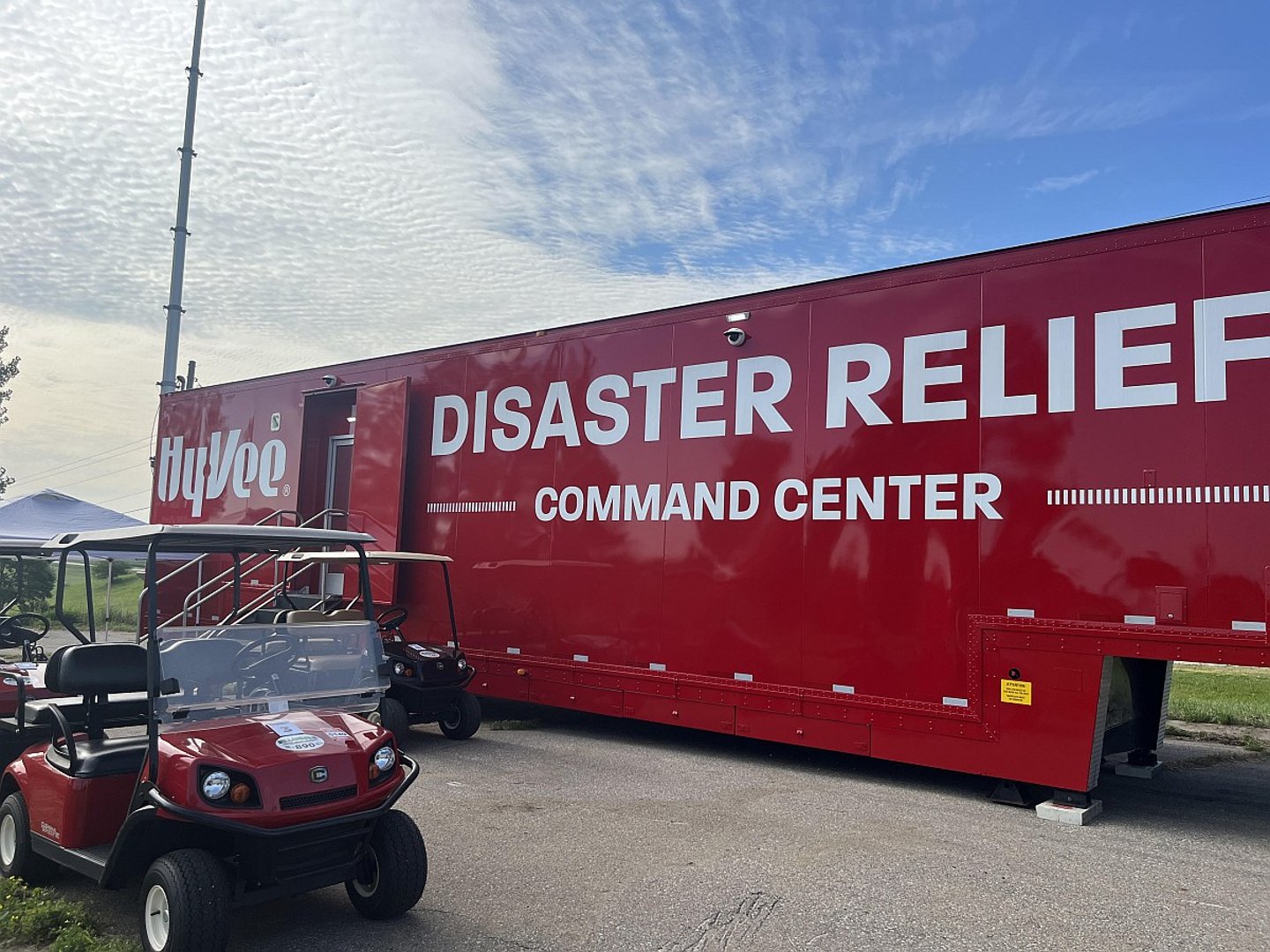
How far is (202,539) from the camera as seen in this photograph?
4.47 m

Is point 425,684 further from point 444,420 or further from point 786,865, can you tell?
point 786,865

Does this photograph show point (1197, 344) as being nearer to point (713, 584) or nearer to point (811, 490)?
point (811, 490)

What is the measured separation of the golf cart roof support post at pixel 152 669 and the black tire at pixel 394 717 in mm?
4031

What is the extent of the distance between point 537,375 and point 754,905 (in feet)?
19.6

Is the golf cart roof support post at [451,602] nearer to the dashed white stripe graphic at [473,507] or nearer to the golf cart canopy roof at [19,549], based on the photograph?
the dashed white stripe graphic at [473,507]

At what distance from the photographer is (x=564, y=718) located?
1025 centimetres

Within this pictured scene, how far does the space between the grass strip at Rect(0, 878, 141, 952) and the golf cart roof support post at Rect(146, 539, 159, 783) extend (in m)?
0.70

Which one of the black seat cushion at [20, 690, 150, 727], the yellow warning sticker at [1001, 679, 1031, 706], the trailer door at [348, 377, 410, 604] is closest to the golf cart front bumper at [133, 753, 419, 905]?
the black seat cushion at [20, 690, 150, 727]

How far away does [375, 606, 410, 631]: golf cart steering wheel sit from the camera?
9477mm

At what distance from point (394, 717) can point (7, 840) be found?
3.73 meters

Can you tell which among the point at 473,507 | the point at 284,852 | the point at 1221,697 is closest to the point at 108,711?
the point at 284,852

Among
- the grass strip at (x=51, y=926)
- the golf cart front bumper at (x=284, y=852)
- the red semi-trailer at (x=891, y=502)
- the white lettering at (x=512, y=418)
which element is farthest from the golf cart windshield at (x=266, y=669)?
the white lettering at (x=512, y=418)

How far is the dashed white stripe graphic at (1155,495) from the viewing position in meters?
5.90

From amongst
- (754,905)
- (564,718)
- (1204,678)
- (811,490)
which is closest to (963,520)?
(811,490)
